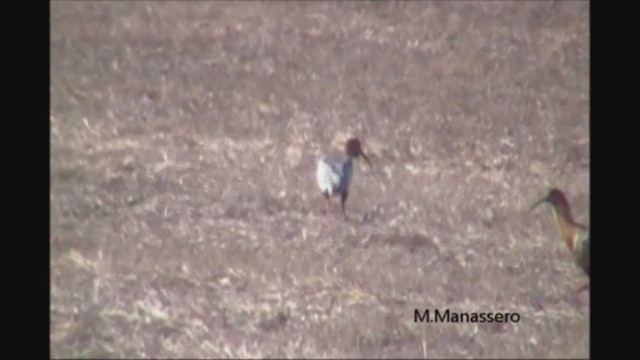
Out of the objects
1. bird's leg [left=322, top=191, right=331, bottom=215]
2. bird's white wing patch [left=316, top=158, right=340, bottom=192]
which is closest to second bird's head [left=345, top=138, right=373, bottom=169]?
bird's white wing patch [left=316, top=158, right=340, bottom=192]

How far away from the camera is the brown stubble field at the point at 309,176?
4.32 metres

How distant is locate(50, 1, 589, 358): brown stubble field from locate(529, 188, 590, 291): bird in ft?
0.19

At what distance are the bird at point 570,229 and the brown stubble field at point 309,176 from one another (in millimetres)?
58

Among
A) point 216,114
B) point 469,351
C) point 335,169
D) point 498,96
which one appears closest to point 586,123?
point 498,96

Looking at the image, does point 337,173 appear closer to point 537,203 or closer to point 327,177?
point 327,177

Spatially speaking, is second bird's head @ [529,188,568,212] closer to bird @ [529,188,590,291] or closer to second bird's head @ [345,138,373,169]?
bird @ [529,188,590,291]

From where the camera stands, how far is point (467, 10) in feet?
27.4

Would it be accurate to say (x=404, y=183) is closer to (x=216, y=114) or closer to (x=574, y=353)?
(x=216, y=114)

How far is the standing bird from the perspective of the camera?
5.31m

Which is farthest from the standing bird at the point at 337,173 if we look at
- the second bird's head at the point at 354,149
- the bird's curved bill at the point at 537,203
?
the bird's curved bill at the point at 537,203

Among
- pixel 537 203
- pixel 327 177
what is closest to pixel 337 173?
pixel 327 177

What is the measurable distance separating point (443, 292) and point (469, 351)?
1.37ft

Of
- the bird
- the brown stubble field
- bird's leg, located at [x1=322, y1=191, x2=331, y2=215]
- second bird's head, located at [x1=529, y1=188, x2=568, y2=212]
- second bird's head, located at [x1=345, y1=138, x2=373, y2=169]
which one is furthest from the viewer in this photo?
second bird's head, located at [x1=345, y1=138, x2=373, y2=169]

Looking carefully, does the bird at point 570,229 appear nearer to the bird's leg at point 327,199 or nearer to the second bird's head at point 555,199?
the second bird's head at point 555,199
